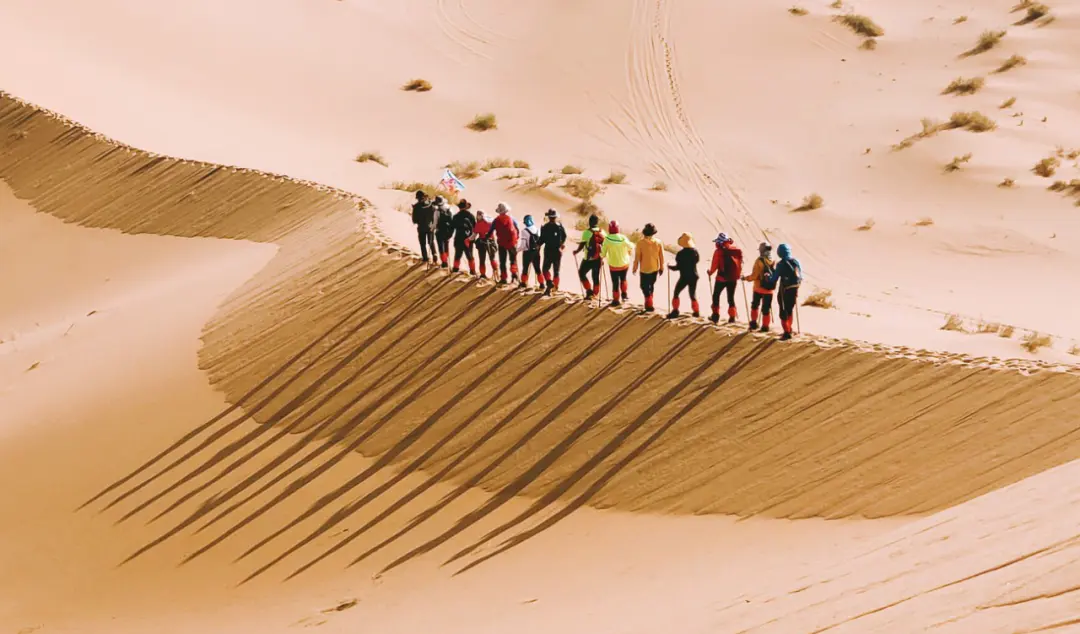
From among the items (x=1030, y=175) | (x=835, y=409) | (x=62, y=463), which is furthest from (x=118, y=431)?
(x=1030, y=175)

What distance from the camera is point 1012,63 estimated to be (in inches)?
1013

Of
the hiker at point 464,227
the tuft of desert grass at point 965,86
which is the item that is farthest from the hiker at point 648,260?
the tuft of desert grass at point 965,86

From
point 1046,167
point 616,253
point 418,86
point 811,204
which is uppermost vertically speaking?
point 616,253

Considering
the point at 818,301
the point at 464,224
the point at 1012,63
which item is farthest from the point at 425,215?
the point at 1012,63

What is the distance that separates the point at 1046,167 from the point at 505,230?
13.4m

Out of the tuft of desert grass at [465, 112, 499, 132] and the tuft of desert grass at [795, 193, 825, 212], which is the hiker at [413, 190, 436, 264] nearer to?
the tuft of desert grass at [795, 193, 825, 212]

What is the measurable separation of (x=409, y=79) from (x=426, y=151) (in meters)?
5.55

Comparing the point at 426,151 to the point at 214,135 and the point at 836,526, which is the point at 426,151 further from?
the point at 836,526

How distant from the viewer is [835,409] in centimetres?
935

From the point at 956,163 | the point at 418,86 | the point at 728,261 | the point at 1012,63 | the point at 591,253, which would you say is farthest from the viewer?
the point at 418,86

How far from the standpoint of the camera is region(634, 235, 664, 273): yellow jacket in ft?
36.3

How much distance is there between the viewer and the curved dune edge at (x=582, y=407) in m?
8.70

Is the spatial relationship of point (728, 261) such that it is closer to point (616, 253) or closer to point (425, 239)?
point (616, 253)

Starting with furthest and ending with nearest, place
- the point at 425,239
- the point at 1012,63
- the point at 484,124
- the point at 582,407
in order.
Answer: the point at 484,124 < the point at 1012,63 < the point at 425,239 < the point at 582,407
